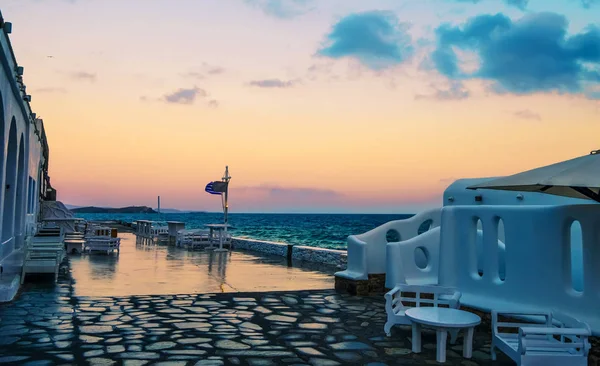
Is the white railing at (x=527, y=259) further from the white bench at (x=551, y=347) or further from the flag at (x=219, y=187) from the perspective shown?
the flag at (x=219, y=187)

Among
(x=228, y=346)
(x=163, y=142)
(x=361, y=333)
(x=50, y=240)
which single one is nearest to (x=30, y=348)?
(x=228, y=346)

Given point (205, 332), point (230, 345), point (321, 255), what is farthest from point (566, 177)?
point (321, 255)

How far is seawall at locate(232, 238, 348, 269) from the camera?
42.7ft

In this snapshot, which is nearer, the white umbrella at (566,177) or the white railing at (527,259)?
the white umbrella at (566,177)

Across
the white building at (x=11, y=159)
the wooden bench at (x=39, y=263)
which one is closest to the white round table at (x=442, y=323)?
the white building at (x=11, y=159)

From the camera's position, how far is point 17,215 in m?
12.6

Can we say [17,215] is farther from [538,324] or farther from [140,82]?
[538,324]

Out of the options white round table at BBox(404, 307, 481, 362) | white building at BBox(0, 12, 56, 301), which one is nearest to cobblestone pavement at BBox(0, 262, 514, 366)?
white round table at BBox(404, 307, 481, 362)

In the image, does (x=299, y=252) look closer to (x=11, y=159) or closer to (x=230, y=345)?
(x=11, y=159)

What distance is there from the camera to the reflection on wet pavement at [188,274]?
29.8 feet

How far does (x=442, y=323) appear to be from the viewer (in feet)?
15.6

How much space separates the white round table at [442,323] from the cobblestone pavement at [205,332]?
12cm

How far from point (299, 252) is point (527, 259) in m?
9.48

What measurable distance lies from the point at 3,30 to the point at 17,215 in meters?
6.46
